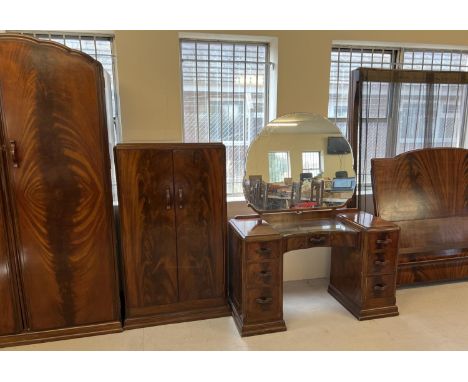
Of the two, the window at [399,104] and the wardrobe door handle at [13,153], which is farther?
the window at [399,104]

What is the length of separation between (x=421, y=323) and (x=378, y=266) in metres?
0.47

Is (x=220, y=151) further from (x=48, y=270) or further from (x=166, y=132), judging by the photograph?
(x=48, y=270)

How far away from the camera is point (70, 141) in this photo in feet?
6.29

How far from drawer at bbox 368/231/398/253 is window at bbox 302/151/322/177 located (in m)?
0.63

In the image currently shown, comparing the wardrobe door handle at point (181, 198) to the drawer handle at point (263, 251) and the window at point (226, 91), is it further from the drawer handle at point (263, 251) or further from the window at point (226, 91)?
the window at point (226, 91)

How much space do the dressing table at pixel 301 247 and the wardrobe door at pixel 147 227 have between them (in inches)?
18.5

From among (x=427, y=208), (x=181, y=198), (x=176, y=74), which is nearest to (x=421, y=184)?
(x=427, y=208)

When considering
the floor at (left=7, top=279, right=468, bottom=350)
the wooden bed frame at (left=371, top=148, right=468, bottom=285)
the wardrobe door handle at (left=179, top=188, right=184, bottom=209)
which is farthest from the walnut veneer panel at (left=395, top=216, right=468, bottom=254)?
the wardrobe door handle at (left=179, top=188, right=184, bottom=209)

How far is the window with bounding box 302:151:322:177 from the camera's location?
2.58m

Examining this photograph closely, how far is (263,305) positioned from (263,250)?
1.24ft

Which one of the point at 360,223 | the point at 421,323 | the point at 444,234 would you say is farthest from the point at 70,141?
the point at 444,234

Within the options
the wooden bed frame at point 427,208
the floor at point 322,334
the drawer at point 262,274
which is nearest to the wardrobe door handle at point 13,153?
the floor at point 322,334

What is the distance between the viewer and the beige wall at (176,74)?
2455mm

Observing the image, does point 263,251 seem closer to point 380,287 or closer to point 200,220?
point 200,220
